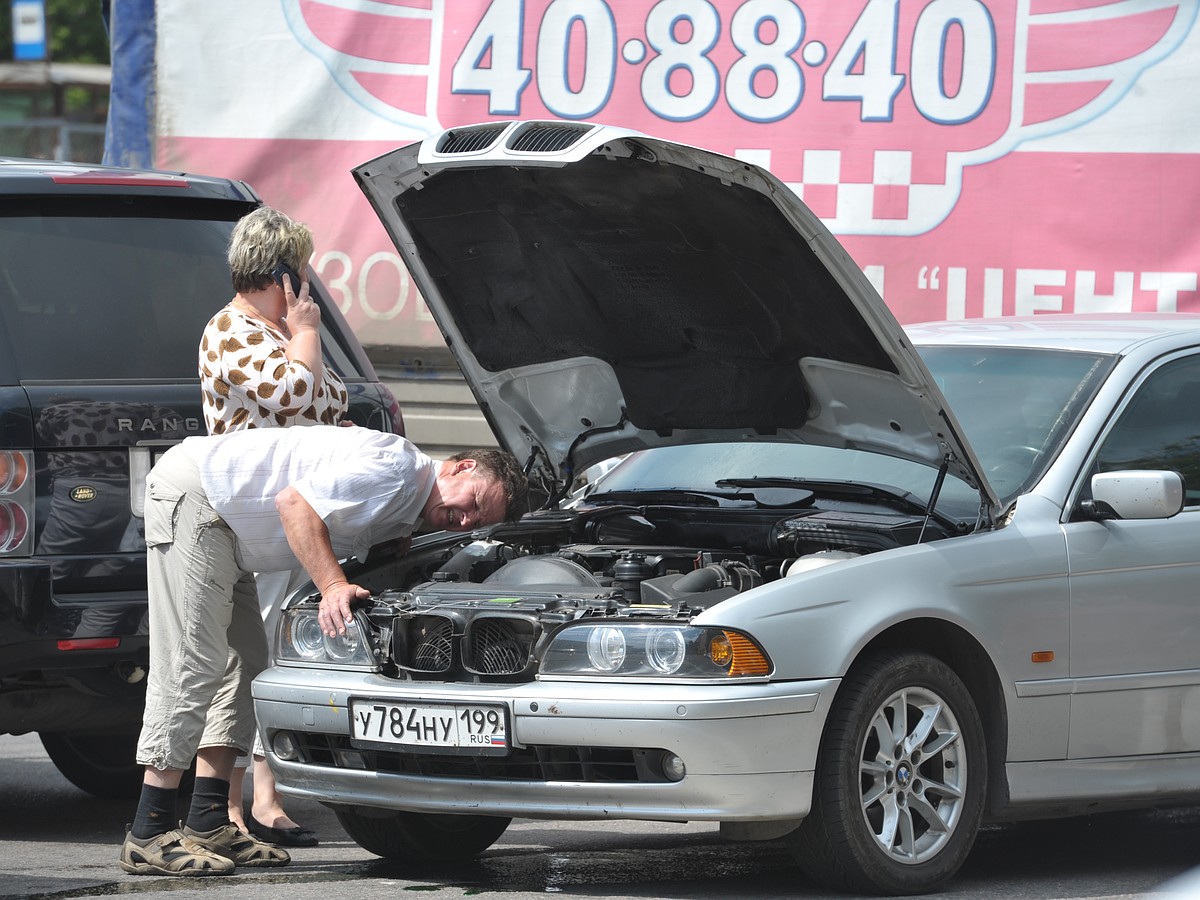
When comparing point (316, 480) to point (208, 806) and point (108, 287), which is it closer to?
point (208, 806)

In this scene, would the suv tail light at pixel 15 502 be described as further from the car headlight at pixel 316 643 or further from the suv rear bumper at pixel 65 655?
the car headlight at pixel 316 643

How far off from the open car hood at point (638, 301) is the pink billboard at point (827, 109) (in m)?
3.72

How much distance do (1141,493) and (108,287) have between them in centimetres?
315

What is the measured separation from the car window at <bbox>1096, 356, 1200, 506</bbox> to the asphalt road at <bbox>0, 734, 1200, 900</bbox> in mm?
1164

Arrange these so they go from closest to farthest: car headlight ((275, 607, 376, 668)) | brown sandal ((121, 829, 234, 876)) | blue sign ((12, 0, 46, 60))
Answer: car headlight ((275, 607, 376, 668))
brown sandal ((121, 829, 234, 876))
blue sign ((12, 0, 46, 60))

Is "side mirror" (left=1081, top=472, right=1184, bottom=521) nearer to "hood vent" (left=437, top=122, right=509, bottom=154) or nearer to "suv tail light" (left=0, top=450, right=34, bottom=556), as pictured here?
"hood vent" (left=437, top=122, right=509, bottom=154)

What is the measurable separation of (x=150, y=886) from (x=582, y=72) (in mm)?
5856

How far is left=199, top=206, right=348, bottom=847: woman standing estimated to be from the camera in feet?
17.9

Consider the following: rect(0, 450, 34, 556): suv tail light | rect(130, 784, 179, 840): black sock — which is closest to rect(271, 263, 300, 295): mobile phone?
rect(0, 450, 34, 556): suv tail light

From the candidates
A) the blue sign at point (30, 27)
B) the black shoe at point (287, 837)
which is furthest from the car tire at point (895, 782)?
the blue sign at point (30, 27)

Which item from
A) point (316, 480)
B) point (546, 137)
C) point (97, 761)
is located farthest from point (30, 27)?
point (546, 137)

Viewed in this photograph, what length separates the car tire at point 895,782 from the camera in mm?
4641

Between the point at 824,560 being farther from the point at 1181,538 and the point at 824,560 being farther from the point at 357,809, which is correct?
the point at 357,809

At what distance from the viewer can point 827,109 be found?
9.51 m
